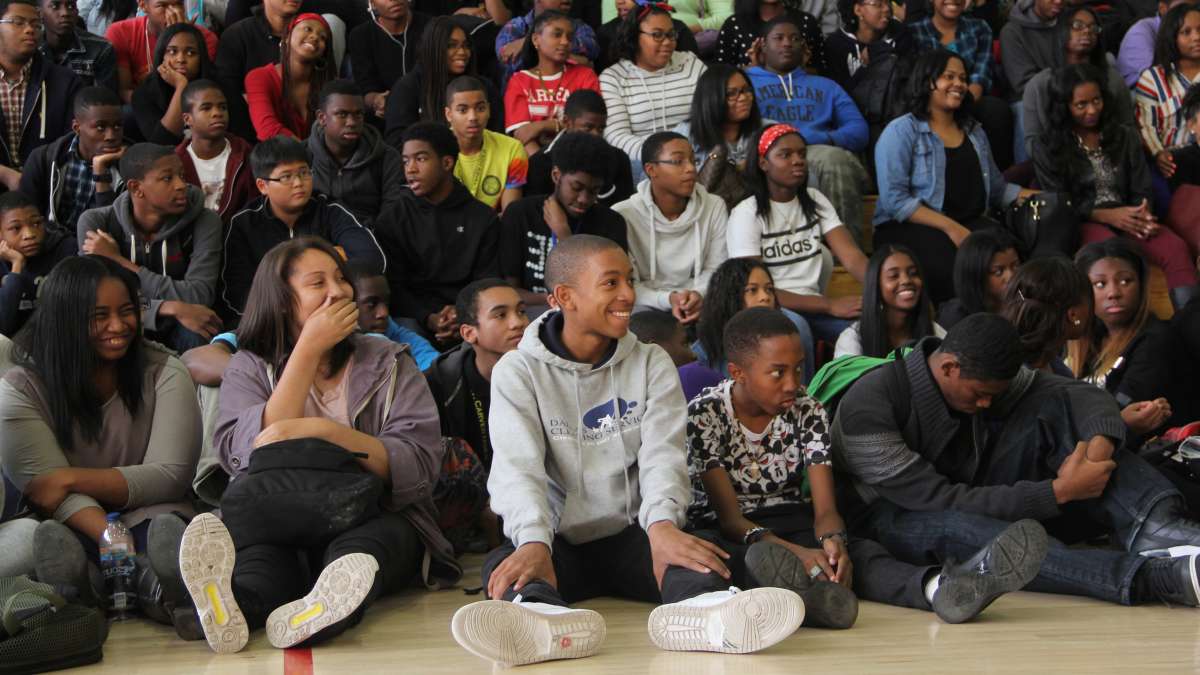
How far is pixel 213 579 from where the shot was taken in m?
2.95

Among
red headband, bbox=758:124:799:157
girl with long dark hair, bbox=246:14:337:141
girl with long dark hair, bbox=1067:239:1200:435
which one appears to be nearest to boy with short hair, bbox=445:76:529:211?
girl with long dark hair, bbox=246:14:337:141

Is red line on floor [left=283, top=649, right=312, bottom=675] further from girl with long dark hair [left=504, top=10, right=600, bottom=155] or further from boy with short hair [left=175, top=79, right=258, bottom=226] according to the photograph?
girl with long dark hair [left=504, top=10, right=600, bottom=155]

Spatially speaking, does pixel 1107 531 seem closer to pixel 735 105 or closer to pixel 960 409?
pixel 960 409

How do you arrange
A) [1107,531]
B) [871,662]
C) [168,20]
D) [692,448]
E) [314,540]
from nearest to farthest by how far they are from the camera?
[871,662], [314,540], [692,448], [1107,531], [168,20]

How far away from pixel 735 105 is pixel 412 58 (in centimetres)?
170

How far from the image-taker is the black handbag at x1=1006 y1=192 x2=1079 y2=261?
6.04 meters

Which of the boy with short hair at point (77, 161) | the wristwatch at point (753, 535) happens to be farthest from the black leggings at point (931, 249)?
the boy with short hair at point (77, 161)

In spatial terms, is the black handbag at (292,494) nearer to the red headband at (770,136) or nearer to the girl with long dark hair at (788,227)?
the girl with long dark hair at (788,227)

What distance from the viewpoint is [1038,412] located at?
381 cm

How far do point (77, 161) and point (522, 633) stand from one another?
374 centimetres

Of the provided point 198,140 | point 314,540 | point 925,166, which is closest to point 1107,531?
point 314,540

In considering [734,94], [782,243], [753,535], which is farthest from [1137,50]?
[753,535]

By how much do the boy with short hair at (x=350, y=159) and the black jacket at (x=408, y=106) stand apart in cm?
49

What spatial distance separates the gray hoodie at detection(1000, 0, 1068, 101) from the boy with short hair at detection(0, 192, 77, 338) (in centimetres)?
463
